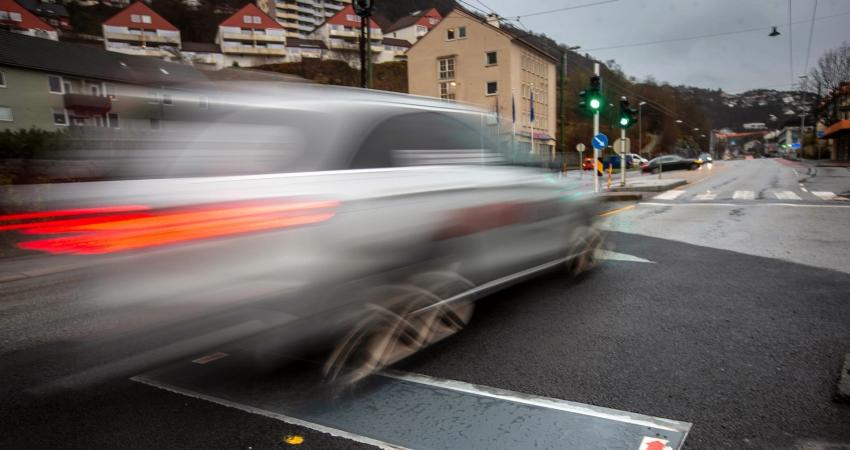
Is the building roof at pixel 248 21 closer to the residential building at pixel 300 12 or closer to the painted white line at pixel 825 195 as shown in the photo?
the residential building at pixel 300 12

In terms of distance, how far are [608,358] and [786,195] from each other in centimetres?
1666

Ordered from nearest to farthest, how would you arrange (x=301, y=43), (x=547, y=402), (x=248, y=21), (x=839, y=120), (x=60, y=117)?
(x=547, y=402)
(x=60, y=117)
(x=839, y=120)
(x=248, y=21)
(x=301, y=43)

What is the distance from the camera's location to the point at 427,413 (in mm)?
2732

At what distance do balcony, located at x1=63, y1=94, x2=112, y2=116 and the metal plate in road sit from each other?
44.9 meters

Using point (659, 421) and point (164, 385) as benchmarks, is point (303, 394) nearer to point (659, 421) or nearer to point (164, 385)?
point (164, 385)

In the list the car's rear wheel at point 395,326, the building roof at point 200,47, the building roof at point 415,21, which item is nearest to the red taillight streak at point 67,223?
the car's rear wheel at point 395,326

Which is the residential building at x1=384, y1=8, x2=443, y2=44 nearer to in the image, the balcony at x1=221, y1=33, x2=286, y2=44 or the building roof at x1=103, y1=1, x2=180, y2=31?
the balcony at x1=221, y1=33, x2=286, y2=44

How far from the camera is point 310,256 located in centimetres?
273

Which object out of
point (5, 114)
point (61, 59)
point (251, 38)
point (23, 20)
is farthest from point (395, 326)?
point (251, 38)

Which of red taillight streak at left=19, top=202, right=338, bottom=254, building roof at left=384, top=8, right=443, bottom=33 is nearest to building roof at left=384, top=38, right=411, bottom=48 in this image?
building roof at left=384, top=8, right=443, bottom=33

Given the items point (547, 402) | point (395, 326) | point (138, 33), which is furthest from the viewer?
point (138, 33)

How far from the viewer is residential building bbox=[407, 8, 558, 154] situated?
5412cm

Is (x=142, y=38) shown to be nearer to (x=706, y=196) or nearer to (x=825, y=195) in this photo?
(x=706, y=196)

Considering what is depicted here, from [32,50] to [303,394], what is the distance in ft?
160
